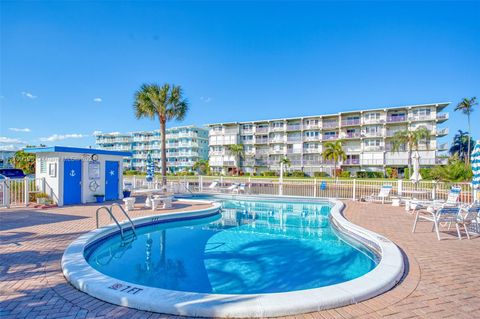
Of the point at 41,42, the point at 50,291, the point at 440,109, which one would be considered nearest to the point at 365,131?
the point at 440,109

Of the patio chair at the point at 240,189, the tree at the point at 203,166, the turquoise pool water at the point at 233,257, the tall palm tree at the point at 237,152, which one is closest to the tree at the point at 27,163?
the tree at the point at 203,166

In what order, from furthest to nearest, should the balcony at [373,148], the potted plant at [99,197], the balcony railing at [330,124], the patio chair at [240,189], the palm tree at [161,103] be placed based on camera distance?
the balcony railing at [330,124]
the balcony at [373,148]
the palm tree at [161,103]
the patio chair at [240,189]
the potted plant at [99,197]

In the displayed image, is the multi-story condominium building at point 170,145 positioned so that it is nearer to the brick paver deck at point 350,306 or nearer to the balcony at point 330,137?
the balcony at point 330,137

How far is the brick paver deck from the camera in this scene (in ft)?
10.7

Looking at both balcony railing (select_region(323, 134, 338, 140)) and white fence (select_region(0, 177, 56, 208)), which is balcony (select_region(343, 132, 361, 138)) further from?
white fence (select_region(0, 177, 56, 208))

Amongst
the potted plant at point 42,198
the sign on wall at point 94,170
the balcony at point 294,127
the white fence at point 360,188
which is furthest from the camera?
the balcony at point 294,127

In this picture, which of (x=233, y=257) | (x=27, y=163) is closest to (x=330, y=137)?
(x=233, y=257)

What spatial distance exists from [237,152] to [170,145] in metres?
26.2

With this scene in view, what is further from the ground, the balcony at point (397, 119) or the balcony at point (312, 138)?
the balcony at point (397, 119)

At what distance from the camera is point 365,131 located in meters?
48.4

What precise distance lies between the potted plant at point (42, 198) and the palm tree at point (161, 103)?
1070cm

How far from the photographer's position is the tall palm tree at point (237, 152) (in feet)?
186

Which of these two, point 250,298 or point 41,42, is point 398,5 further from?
point 41,42

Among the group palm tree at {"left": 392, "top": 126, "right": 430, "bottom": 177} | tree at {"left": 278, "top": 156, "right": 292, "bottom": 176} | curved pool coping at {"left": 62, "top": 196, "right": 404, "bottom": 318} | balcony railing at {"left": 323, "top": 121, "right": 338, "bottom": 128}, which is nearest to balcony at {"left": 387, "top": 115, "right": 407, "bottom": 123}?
palm tree at {"left": 392, "top": 126, "right": 430, "bottom": 177}
